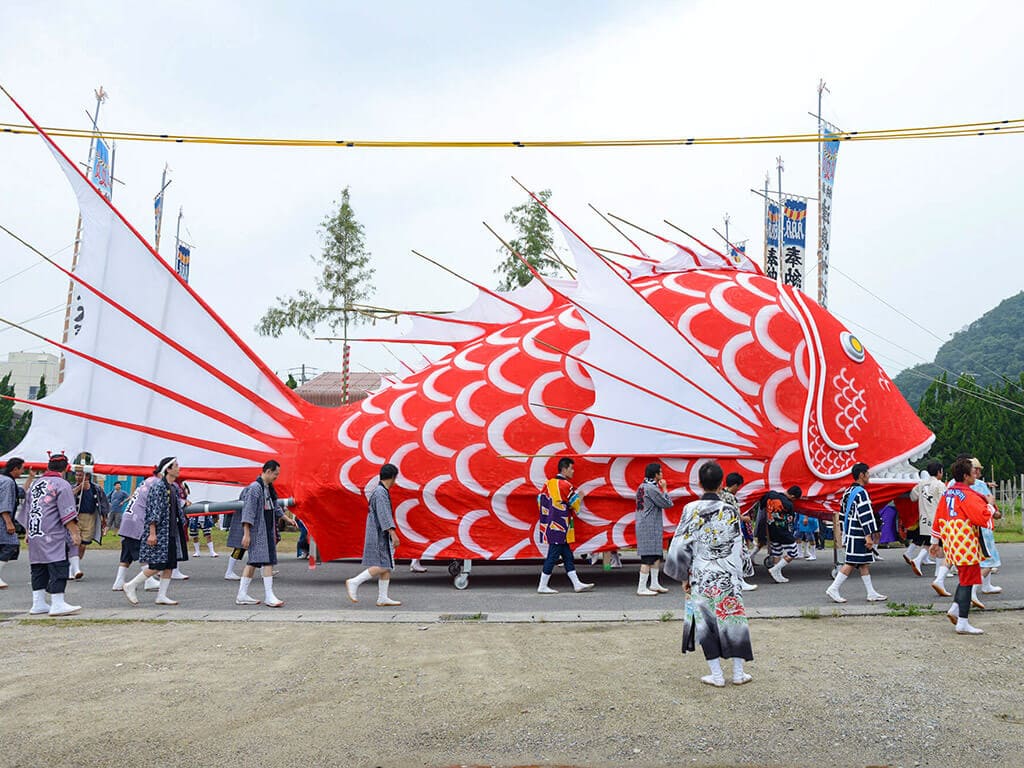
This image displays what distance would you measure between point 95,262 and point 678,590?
7535mm

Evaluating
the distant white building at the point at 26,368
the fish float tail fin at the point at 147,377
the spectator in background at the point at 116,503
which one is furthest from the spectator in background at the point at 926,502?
the distant white building at the point at 26,368

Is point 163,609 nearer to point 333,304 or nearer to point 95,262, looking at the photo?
point 95,262

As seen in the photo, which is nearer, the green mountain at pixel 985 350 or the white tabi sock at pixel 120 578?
the white tabi sock at pixel 120 578

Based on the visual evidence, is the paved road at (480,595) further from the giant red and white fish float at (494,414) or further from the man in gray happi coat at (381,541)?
the giant red and white fish float at (494,414)

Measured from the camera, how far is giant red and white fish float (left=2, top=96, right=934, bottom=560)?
369 inches

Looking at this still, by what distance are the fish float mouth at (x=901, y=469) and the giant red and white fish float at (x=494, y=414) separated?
0.05 m

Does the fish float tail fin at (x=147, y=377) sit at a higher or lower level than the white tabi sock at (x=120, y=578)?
higher

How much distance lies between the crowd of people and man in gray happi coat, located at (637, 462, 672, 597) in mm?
14

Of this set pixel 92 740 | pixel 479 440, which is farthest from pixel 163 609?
pixel 92 740

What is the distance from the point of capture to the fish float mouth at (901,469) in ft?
32.8

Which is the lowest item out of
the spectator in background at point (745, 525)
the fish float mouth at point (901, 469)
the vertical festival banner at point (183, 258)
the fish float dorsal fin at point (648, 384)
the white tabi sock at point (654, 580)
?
the white tabi sock at point (654, 580)

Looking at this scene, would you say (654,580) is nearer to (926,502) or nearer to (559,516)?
(559,516)

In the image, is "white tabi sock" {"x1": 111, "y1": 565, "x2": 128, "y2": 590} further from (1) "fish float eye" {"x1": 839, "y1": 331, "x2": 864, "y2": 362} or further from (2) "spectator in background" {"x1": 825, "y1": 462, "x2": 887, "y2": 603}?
(1) "fish float eye" {"x1": 839, "y1": 331, "x2": 864, "y2": 362}

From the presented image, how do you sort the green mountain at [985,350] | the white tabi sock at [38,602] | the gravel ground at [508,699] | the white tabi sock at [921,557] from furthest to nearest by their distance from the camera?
1. the green mountain at [985,350]
2. the white tabi sock at [921,557]
3. the white tabi sock at [38,602]
4. the gravel ground at [508,699]
